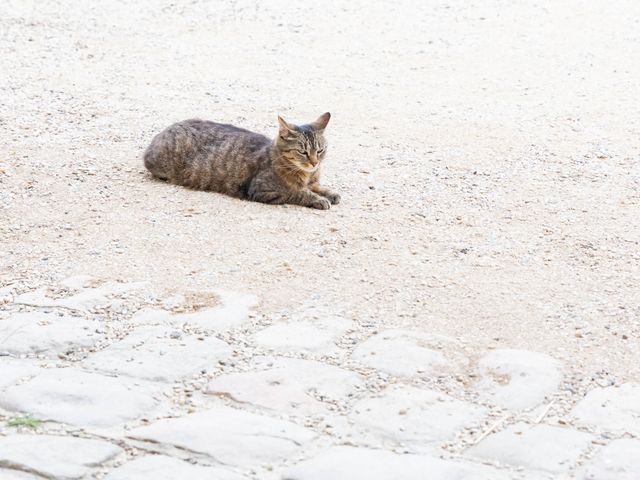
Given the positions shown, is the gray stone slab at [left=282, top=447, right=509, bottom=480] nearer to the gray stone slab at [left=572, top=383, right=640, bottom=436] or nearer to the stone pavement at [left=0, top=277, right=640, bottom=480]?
the stone pavement at [left=0, top=277, right=640, bottom=480]

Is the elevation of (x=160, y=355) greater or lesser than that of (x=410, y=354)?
lesser

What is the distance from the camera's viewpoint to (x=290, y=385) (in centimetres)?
423

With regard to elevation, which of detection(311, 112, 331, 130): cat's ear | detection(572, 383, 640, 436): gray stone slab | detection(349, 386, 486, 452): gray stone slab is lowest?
detection(349, 386, 486, 452): gray stone slab

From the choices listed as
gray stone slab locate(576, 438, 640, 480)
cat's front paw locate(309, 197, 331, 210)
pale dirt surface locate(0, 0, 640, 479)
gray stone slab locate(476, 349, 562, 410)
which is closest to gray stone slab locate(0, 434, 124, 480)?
pale dirt surface locate(0, 0, 640, 479)

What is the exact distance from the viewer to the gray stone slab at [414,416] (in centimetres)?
383

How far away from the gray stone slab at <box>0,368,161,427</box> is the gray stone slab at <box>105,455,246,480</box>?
A: 339 mm

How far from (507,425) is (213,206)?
325 cm

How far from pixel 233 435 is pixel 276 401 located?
0.35m

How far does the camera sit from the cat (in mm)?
6887

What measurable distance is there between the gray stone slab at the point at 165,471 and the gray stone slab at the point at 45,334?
1.11 meters

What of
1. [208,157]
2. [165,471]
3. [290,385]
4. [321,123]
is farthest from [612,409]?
[208,157]

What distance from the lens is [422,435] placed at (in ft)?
12.6

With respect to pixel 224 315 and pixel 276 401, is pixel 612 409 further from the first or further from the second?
pixel 224 315

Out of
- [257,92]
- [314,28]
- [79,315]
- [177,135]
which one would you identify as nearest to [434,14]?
[314,28]
